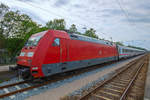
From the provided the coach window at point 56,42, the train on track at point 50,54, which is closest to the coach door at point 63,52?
the train on track at point 50,54

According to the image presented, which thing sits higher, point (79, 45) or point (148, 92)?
point (79, 45)

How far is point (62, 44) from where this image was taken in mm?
6996

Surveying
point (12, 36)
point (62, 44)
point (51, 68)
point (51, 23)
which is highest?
point (51, 23)

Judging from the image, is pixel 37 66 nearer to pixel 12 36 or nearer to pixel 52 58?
pixel 52 58

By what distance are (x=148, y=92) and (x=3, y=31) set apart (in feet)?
75.3

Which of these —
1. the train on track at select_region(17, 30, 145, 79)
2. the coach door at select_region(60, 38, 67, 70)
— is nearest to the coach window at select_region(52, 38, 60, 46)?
the train on track at select_region(17, 30, 145, 79)

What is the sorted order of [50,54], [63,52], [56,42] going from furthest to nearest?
[63,52] → [56,42] → [50,54]

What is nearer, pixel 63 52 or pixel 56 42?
pixel 56 42

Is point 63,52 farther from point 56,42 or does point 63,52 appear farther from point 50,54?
point 50,54

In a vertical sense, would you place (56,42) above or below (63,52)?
above

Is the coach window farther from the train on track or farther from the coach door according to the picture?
the coach door

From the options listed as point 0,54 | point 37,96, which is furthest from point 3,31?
point 37,96

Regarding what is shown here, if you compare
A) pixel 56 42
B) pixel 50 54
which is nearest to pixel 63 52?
pixel 56 42

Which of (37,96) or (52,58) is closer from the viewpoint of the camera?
(37,96)
